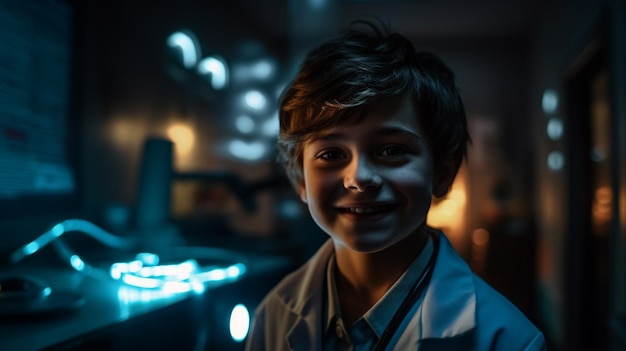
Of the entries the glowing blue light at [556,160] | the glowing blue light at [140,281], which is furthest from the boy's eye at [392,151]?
the glowing blue light at [556,160]

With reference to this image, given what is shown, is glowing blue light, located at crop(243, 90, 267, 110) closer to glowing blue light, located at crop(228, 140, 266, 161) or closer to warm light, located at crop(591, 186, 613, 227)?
glowing blue light, located at crop(228, 140, 266, 161)

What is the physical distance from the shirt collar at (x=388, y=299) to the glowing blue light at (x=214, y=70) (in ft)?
3.95

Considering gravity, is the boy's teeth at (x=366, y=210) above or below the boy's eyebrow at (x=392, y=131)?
below

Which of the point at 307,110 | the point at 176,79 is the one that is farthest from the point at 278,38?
the point at 307,110

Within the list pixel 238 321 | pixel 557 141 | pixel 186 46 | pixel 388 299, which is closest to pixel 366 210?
pixel 388 299

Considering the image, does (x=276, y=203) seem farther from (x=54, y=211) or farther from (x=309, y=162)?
(x=309, y=162)

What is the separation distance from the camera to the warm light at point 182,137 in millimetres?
1631

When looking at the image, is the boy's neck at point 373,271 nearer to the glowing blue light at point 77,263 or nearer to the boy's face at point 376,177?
the boy's face at point 376,177

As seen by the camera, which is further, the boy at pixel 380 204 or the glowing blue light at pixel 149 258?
the glowing blue light at pixel 149 258

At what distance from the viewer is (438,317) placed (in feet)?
1.50

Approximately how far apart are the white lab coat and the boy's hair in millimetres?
121

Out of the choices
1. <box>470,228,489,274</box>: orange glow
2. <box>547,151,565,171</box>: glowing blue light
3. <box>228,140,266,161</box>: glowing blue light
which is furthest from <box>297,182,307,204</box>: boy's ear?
<box>547,151,565,171</box>: glowing blue light

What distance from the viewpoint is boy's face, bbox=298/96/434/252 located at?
1.43 ft

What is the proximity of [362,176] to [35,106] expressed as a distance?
837mm
